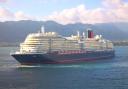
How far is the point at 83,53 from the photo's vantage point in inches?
5162

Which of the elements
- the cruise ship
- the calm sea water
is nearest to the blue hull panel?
the cruise ship

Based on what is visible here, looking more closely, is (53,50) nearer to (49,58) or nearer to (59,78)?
(49,58)

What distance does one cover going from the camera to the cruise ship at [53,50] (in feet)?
376

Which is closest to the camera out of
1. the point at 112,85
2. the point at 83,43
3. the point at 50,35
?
the point at 112,85

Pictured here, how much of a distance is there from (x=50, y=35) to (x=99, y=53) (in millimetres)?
23183

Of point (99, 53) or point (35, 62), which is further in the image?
point (99, 53)

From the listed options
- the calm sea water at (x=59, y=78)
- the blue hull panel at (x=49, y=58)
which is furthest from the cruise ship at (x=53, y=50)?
the calm sea water at (x=59, y=78)

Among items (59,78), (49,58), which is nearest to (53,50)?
(49,58)

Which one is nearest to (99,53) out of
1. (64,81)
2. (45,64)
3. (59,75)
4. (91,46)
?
(91,46)

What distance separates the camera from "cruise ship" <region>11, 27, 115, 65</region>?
376 ft

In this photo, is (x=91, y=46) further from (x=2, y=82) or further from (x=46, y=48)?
(x=2, y=82)

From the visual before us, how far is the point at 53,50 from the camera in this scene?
399 ft

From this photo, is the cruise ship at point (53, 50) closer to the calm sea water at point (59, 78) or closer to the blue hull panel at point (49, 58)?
the blue hull panel at point (49, 58)

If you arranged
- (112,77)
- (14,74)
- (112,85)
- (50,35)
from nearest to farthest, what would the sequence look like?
(112,85), (112,77), (14,74), (50,35)
